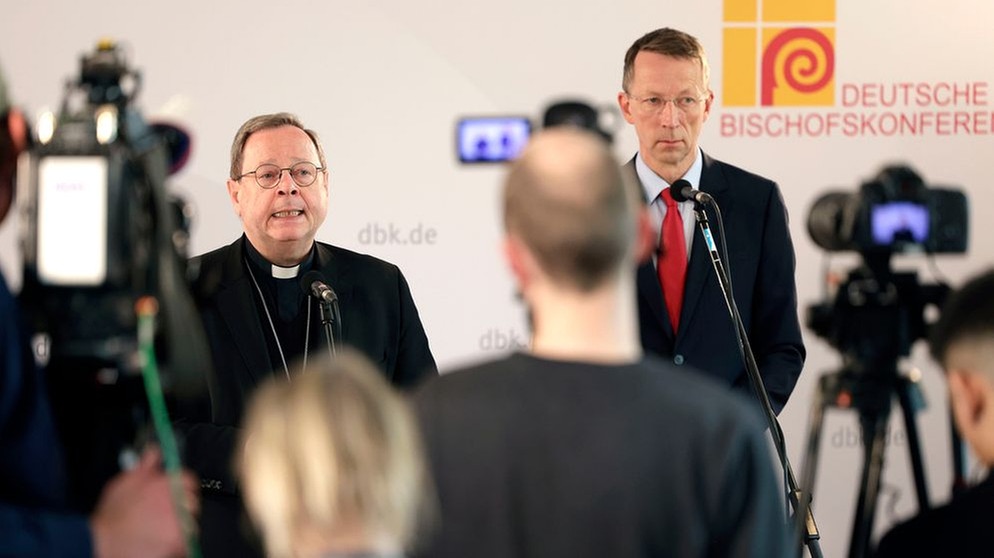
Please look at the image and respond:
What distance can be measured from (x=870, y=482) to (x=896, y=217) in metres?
0.41

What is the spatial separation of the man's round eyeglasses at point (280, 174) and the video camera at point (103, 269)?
1708 mm

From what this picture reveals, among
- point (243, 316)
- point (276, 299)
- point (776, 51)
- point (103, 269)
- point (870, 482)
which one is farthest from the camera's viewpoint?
point (776, 51)

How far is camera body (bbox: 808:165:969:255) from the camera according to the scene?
2215 millimetres

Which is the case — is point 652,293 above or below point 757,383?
above

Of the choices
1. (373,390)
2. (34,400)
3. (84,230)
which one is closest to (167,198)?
(84,230)

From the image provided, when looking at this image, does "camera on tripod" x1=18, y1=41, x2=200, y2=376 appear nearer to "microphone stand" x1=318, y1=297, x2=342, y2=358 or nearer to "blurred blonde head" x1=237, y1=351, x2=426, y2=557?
"blurred blonde head" x1=237, y1=351, x2=426, y2=557

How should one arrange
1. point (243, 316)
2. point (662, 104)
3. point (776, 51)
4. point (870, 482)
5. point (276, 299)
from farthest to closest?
point (776, 51), point (662, 104), point (276, 299), point (243, 316), point (870, 482)

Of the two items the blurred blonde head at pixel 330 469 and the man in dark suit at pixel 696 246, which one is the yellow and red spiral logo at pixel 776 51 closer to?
the man in dark suit at pixel 696 246

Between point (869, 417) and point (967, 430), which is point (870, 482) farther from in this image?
point (967, 430)

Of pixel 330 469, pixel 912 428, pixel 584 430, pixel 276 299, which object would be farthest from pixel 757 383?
pixel 330 469

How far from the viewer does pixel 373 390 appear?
1.52 m

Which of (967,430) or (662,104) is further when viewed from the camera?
(662,104)

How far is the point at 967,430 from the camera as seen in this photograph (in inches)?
77.4

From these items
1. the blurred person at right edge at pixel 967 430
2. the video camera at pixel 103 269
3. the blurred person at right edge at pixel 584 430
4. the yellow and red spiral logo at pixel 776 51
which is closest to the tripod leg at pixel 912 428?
the blurred person at right edge at pixel 967 430
